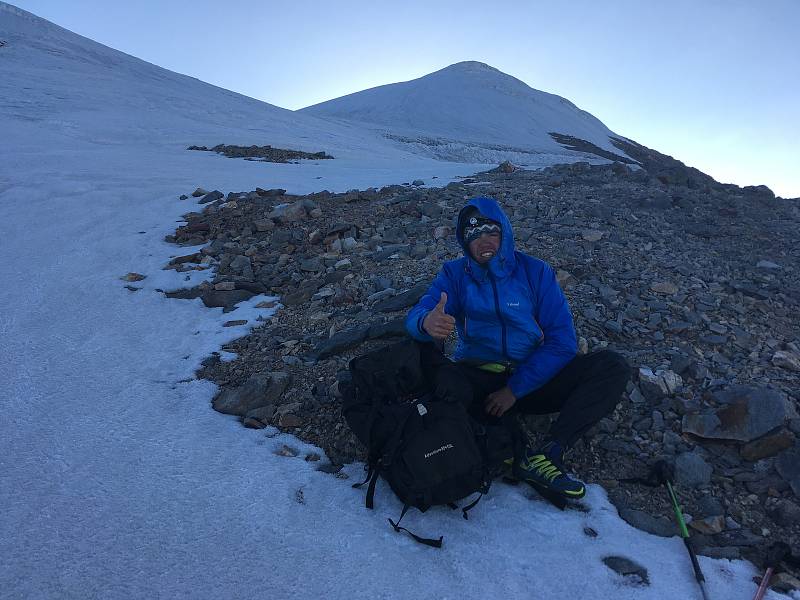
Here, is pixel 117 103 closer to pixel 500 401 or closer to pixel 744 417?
pixel 500 401

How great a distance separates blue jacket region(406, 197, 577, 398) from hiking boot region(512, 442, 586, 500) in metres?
0.42

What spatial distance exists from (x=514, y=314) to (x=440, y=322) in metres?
0.61

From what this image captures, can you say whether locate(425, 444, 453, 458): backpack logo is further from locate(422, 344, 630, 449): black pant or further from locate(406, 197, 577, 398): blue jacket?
locate(406, 197, 577, 398): blue jacket

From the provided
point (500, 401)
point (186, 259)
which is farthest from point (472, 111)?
point (500, 401)

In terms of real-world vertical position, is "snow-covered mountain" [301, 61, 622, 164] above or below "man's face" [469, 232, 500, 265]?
above

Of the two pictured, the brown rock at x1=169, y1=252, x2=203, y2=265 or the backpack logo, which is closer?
the backpack logo

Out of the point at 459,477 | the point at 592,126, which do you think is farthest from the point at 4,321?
the point at 592,126

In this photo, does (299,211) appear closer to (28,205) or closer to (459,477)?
(28,205)

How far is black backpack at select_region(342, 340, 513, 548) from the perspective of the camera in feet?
8.89

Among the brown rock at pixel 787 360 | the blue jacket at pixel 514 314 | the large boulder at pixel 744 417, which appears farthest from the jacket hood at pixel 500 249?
the brown rock at pixel 787 360

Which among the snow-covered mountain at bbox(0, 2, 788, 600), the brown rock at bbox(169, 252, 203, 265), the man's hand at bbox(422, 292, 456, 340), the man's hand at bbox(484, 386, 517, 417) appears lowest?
the snow-covered mountain at bbox(0, 2, 788, 600)

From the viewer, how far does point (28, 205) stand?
29.8 ft

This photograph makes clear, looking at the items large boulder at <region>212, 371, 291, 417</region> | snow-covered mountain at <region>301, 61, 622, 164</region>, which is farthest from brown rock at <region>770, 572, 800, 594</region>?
snow-covered mountain at <region>301, 61, 622, 164</region>

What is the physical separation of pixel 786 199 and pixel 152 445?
13326mm
